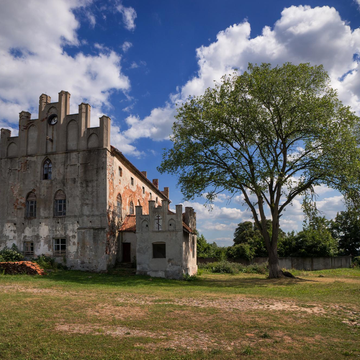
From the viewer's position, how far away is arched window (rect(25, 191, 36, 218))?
26531mm

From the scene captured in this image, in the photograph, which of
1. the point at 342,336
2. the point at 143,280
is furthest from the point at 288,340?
the point at 143,280

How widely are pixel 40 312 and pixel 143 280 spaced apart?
11519mm

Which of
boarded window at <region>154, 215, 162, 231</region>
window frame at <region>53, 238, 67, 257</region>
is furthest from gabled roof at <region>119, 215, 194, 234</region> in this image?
window frame at <region>53, 238, 67, 257</region>

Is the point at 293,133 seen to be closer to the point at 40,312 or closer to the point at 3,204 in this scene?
the point at 40,312

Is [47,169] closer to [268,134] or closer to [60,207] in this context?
[60,207]

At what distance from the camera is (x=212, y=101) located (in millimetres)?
24703

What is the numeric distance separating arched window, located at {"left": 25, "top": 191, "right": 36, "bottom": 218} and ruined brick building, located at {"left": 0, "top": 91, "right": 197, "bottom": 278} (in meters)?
0.08

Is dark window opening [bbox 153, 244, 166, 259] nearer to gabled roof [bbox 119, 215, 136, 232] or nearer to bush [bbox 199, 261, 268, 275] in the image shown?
gabled roof [bbox 119, 215, 136, 232]

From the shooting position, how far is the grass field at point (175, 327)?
6805mm

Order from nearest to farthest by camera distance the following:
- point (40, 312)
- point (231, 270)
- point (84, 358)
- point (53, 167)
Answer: point (84, 358) → point (40, 312) → point (53, 167) → point (231, 270)

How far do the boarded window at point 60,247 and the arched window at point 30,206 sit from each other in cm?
325

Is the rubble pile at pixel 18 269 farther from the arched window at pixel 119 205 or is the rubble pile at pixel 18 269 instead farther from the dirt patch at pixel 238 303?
the dirt patch at pixel 238 303

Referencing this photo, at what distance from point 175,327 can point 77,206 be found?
18.8 meters

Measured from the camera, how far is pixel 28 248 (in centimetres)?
2602
